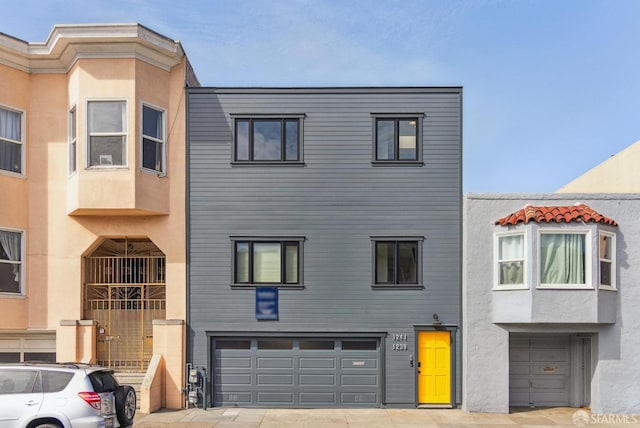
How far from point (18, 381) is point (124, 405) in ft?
6.30

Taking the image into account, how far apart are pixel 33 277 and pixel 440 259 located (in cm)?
1094

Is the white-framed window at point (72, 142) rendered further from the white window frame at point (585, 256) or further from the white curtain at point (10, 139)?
the white window frame at point (585, 256)

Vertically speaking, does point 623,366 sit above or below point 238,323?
below

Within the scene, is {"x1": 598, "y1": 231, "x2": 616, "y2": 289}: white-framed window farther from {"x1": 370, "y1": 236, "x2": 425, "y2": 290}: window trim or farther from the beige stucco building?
the beige stucco building

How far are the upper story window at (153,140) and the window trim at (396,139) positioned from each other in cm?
570

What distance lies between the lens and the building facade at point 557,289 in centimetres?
1285

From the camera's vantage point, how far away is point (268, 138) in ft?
46.7

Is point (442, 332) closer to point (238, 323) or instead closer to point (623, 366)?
point (623, 366)

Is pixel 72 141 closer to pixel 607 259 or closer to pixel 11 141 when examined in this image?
pixel 11 141

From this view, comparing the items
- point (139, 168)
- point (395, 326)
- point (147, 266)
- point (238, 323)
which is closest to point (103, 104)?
point (139, 168)

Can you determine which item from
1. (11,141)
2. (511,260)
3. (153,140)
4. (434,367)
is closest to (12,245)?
(11,141)

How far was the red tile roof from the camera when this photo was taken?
12.9m

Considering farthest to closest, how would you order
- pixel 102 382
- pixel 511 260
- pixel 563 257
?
pixel 511 260, pixel 563 257, pixel 102 382

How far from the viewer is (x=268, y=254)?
46.0 ft
